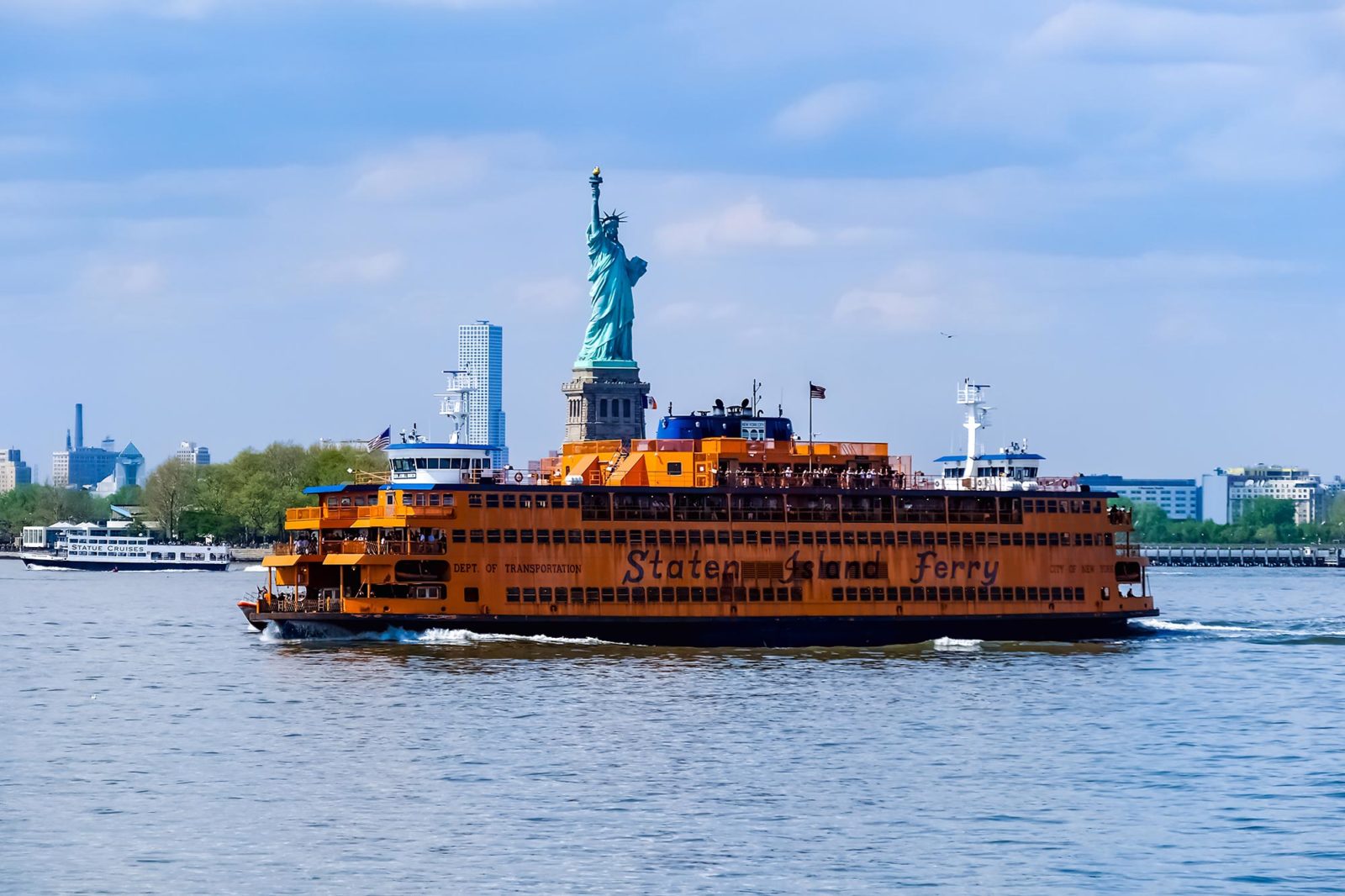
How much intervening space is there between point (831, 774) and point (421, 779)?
336 inches

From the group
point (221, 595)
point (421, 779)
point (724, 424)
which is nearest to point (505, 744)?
point (421, 779)

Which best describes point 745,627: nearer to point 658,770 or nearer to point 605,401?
point 658,770

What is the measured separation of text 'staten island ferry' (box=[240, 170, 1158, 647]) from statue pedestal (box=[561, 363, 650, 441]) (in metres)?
94.1

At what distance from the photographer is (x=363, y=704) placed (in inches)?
2173

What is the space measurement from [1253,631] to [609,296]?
93.6m

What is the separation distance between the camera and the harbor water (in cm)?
3544

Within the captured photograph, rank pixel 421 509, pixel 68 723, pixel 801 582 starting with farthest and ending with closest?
pixel 801 582
pixel 421 509
pixel 68 723

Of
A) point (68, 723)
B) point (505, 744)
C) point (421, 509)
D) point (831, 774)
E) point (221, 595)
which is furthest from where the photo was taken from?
point (221, 595)

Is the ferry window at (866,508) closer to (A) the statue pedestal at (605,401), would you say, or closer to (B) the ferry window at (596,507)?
(B) the ferry window at (596,507)

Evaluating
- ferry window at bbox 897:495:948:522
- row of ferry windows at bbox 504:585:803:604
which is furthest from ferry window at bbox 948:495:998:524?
row of ferry windows at bbox 504:585:803:604

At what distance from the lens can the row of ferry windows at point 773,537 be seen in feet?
237

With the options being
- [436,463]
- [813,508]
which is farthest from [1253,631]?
[436,463]

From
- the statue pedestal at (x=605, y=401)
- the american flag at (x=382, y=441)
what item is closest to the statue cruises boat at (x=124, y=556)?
the statue pedestal at (x=605, y=401)

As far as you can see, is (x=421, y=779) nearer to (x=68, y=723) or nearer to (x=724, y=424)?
(x=68, y=723)
